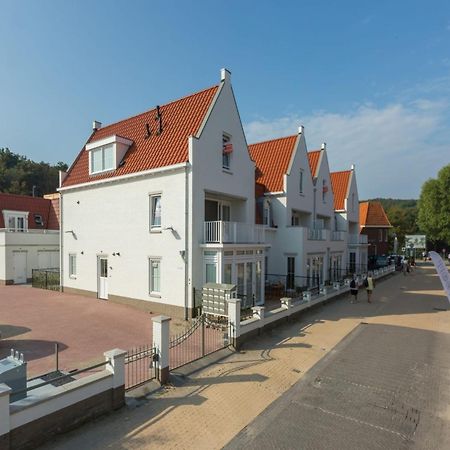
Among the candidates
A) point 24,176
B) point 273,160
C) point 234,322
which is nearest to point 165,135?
point 273,160

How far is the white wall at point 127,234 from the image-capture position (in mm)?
14188

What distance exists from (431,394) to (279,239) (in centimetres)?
1404

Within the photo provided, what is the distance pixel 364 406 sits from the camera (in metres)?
7.12

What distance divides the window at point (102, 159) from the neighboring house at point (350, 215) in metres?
22.8

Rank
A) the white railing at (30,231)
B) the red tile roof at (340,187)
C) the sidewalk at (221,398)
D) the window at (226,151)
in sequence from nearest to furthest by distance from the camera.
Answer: the sidewalk at (221,398) → the window at (226,151) → the white railing at (30,231) → the red tile roof at (340,187)

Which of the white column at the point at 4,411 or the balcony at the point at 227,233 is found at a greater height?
the balcony at the point at 227,233

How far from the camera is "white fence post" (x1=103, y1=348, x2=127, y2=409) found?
21.1 feet

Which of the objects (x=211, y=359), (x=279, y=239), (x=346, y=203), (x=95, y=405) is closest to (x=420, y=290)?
(x=346, y=203)

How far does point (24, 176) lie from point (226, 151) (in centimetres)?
5220

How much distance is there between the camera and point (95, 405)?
243 inches

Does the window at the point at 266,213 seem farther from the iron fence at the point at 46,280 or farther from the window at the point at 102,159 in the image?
the iron fence at the point at 46,280

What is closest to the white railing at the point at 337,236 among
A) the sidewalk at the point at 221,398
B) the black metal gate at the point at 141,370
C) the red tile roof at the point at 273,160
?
the red tile roof at the point at 273,160

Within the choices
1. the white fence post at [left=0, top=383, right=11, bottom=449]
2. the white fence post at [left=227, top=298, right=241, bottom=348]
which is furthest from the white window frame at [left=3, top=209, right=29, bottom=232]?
the white fence post at [left=0, top=383, right=11, bottom=449]

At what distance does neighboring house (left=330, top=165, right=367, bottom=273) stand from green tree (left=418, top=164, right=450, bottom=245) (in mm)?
25340
